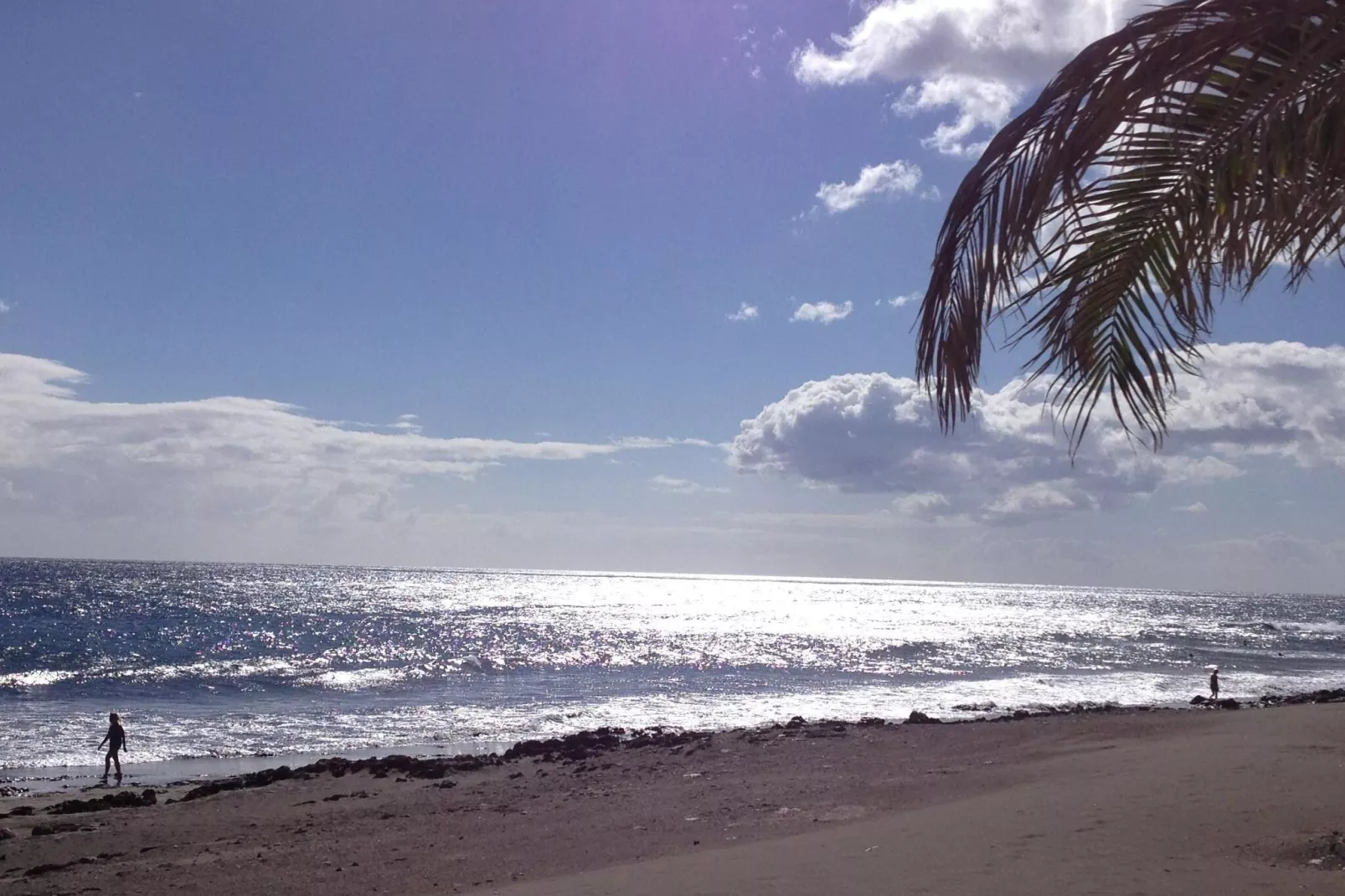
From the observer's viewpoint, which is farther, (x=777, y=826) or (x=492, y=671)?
(x=492, y=671)

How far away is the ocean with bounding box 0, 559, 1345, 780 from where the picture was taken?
2561 cm

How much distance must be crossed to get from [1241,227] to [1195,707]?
94.6 feet

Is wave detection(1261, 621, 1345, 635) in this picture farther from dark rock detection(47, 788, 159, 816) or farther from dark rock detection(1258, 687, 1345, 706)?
dark rock detection(47, 788, 159, 816)

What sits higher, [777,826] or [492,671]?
[777,826]

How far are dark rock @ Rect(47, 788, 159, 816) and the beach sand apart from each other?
0.89ft

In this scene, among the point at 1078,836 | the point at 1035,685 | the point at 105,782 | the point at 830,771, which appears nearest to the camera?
the point at 1078,836

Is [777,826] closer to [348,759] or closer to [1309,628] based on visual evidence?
[348,759]

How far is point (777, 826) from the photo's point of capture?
40.4 ft

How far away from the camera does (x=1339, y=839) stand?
861 cm

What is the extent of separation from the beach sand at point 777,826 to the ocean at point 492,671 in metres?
6.51

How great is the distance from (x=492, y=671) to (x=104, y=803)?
87.5 ft

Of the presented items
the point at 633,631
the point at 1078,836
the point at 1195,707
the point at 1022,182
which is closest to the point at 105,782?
the point at 1078,836

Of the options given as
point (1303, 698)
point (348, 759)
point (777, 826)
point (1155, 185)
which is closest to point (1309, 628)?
point (1303, 698)

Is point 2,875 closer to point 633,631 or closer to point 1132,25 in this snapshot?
point 1132,25
